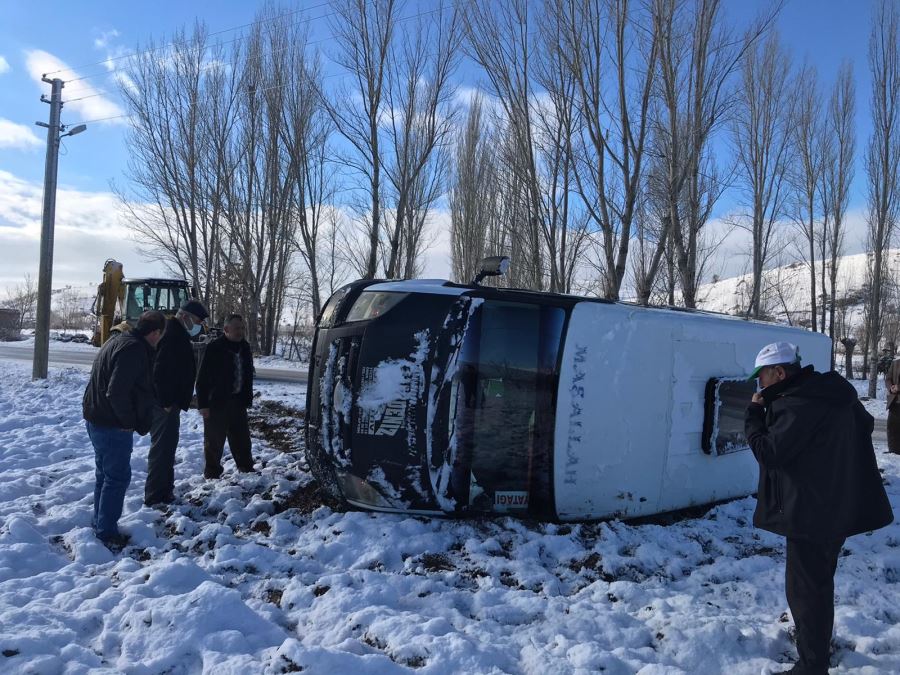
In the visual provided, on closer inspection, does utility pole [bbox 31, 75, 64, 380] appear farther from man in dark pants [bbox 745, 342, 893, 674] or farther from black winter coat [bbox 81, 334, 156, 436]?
man in dark pants [bbox 745, 342, 893, 674]

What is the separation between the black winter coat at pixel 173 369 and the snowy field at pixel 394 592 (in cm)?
85

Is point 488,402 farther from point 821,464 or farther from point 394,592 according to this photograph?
point 821,464

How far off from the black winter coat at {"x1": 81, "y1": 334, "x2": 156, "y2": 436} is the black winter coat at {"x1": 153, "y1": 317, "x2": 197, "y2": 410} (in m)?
0.65

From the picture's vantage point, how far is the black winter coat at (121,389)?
13.3 ft

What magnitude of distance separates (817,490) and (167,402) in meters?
4.50

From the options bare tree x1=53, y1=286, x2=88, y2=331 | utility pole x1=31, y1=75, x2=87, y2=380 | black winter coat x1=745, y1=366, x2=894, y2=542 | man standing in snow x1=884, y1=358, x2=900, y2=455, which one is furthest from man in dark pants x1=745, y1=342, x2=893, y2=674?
bare tree x1=53, y1=286, x2=88, y2=331

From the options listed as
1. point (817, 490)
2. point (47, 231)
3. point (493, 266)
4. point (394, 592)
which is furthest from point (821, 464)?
point (47, 231)

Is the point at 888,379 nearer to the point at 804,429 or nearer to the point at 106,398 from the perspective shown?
the point at 804,429

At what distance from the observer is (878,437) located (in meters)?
10.2

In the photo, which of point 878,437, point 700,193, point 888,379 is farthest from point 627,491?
point 700,193

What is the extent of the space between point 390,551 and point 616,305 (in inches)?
88.7

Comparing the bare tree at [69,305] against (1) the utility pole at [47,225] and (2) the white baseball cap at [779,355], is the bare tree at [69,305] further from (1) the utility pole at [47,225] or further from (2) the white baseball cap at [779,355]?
(2) the white baseball cap at [779,355]

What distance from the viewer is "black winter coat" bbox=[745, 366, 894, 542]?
2564 millimetres

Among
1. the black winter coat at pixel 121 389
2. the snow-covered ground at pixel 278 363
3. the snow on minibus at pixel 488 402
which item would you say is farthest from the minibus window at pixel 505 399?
the snow-covered ground at pixel 278 363
